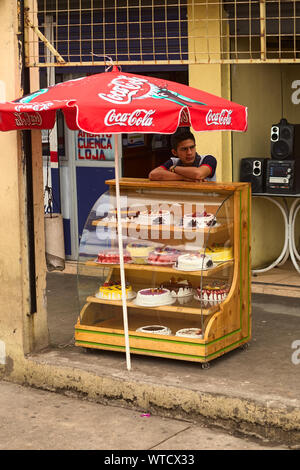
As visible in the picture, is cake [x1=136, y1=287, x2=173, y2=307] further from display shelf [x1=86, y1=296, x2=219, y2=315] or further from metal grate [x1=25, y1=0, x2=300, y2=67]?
metal grate [x1=25, y1=0, x2=300, y2=67]

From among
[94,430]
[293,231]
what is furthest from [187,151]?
[293,231]

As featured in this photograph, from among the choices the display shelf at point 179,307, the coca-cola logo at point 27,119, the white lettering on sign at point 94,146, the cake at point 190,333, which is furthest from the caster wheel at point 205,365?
the white lettering on sign at point 94,146

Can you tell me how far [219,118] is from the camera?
648cm

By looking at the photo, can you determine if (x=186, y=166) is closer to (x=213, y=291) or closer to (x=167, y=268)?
(x=167, y=268)

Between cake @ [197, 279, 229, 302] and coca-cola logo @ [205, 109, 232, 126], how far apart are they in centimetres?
132

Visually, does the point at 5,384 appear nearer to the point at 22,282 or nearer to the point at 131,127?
the point at 22,282

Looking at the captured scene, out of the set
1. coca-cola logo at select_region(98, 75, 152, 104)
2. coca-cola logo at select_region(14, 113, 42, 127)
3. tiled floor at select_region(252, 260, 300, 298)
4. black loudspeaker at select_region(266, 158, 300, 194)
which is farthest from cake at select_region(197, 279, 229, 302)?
black loudspeaker at select_region(266, 158, 300, 194)

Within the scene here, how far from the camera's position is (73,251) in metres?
10.9

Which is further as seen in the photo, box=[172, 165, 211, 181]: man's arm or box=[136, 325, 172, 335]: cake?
box=[172, 165, 211, 181]: man's arm

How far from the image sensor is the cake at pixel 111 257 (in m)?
7.30

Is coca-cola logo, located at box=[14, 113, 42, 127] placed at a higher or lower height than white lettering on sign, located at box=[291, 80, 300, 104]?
lower

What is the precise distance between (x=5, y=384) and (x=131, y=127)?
255cm

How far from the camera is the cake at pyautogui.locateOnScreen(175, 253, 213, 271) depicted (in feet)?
22.6
